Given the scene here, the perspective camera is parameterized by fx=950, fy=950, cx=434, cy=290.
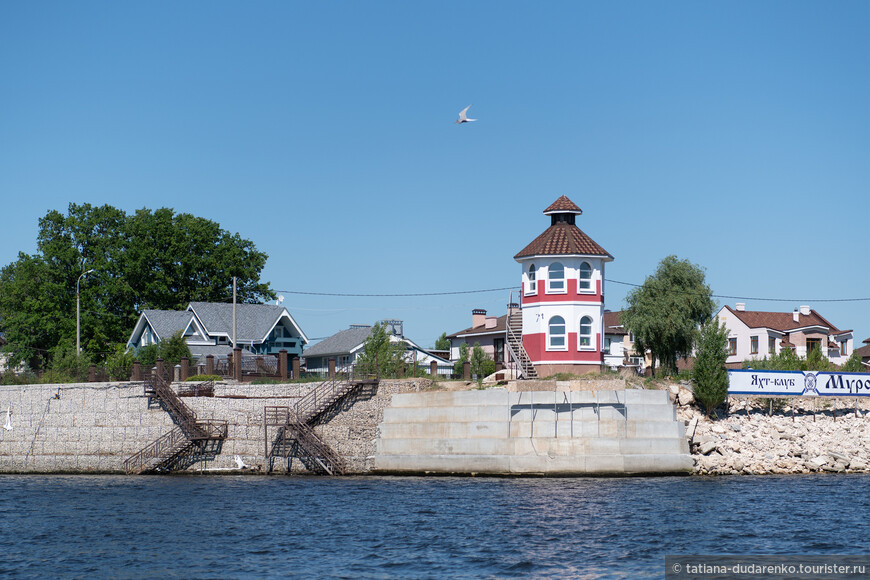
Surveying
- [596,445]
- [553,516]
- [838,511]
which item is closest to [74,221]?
[596,445]

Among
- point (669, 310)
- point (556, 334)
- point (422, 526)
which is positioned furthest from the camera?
point (669, 310)

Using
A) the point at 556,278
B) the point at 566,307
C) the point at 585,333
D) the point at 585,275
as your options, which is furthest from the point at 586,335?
the point at 556,278

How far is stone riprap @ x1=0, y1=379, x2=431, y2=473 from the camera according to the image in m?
48.7

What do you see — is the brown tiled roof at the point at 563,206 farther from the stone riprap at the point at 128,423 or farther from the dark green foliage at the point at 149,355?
the dark green foliage at the point at 149,355

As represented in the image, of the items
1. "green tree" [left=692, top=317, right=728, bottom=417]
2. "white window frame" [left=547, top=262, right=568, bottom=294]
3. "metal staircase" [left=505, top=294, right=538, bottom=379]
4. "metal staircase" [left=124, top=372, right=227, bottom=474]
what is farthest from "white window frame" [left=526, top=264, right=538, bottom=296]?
"metal staircase" [left=124, top=372, right=227, bottom=474]

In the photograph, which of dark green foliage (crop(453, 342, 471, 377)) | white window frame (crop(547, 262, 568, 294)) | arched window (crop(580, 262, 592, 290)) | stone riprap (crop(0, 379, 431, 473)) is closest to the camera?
stone riprap (crop(0, 379, 431, 473))

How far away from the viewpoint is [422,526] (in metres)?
31.5

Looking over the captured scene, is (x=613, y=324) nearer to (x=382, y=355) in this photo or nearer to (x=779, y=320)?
(x=779, y=320)

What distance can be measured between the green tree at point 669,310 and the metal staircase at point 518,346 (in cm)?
980

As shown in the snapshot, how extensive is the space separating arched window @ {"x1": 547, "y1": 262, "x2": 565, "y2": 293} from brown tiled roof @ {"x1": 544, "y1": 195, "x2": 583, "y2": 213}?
384 centimetres

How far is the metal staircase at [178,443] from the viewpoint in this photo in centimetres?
4994

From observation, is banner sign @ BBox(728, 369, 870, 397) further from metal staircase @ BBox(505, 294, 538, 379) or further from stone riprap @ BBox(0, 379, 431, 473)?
stone riprap @ BBox(0, 379, 431, 473)

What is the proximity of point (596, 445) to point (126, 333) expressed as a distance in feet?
176

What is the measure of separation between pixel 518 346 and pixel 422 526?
21.1 meters
